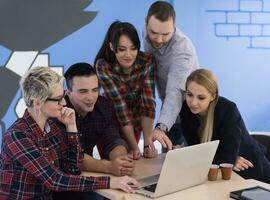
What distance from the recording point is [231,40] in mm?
4430

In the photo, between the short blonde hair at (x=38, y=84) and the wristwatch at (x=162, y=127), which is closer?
the short blonde hair at (x=38, y=84)

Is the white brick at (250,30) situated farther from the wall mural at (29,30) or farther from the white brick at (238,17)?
the wall mural at (29,30)

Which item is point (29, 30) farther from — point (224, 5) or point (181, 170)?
point (181, 170)

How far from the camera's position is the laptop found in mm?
1859

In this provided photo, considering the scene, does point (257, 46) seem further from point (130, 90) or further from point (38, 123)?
point (38, 123)

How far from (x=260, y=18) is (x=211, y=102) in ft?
7.52

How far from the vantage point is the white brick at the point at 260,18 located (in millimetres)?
4449

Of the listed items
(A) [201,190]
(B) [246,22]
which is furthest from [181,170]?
(B) [246,22]

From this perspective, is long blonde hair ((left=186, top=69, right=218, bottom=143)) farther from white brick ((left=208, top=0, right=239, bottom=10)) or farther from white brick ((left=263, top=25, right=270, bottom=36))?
white brick ((left=263, top=25, right=270, bottom=36))

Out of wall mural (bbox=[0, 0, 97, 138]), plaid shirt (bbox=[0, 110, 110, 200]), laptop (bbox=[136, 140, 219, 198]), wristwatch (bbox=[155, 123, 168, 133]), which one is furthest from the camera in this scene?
wall mural (bbox=[0, 0, 97, 138])

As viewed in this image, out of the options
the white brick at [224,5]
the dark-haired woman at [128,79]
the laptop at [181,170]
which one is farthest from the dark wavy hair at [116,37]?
the white brick at [224,5]

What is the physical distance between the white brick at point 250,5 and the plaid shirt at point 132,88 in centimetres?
194

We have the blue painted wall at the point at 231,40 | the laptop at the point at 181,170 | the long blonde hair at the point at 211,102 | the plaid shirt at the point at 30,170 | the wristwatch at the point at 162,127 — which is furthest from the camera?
the blue painted wall at the point at 231,40

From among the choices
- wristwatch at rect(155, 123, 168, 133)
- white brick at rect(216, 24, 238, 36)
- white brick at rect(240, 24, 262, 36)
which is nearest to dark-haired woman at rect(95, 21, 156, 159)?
wristwatch at rect(155, 123, 168, 133)
